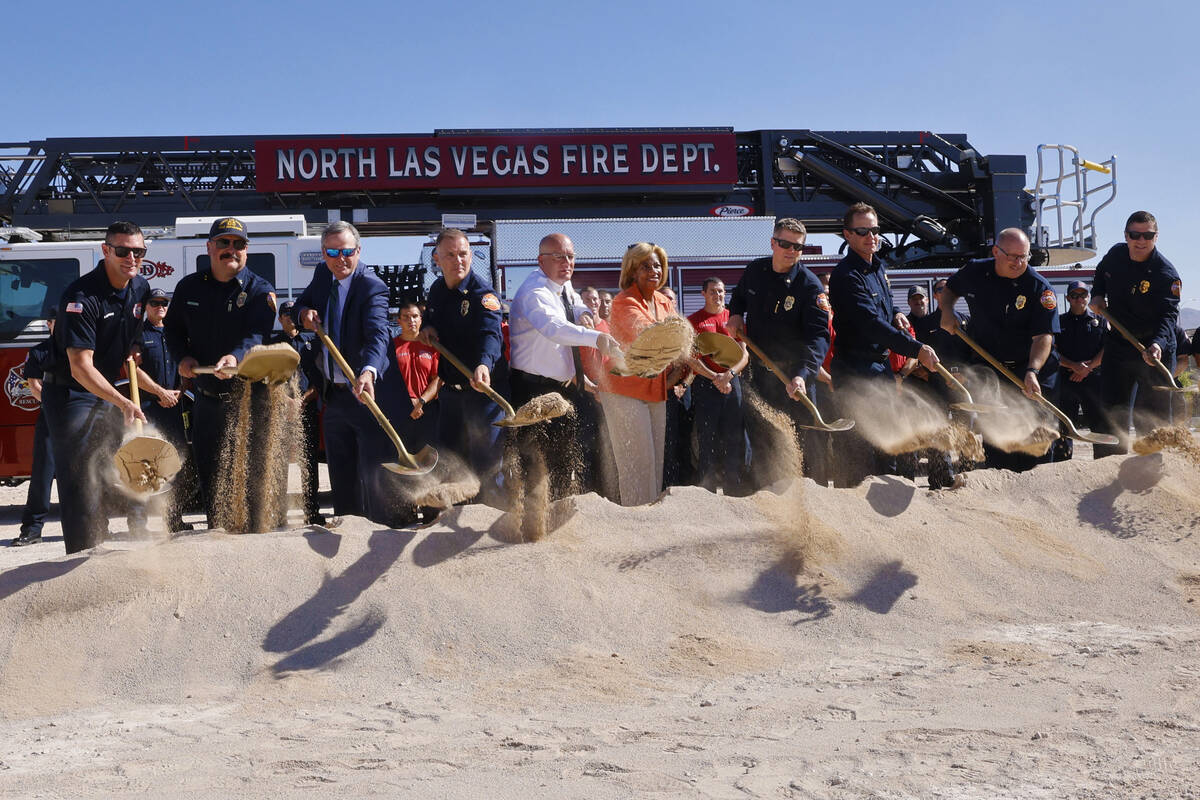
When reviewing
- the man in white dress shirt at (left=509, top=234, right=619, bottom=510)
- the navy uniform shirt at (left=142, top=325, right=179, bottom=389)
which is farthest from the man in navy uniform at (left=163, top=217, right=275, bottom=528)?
the man in white dress shirt at (left=509, top=234, right=619, bottom=510)

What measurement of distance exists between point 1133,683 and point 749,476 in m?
2.80

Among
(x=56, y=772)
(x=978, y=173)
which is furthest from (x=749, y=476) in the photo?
(x=978, y=173)

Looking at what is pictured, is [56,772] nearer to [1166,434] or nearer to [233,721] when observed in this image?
[233,721]

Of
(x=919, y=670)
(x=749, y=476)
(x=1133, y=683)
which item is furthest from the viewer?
(x=749, y=476)

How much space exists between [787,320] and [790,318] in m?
0.02

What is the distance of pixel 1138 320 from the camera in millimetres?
6406

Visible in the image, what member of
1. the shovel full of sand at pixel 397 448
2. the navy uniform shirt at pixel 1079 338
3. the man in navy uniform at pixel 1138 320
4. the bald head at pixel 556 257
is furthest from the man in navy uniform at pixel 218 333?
the navy uniform shirt at pixel 1079 338

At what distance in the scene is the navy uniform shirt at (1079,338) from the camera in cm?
802

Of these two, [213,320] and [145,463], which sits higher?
[213,320]

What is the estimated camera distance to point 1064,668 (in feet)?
11.5

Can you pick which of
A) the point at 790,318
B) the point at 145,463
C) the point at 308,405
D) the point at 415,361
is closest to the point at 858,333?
the point at 790,318

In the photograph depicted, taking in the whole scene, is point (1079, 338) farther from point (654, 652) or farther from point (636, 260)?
point (654, 652)

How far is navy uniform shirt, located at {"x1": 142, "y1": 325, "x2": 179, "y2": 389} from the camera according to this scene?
5.26 metres

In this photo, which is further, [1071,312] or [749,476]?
[1071,312]
